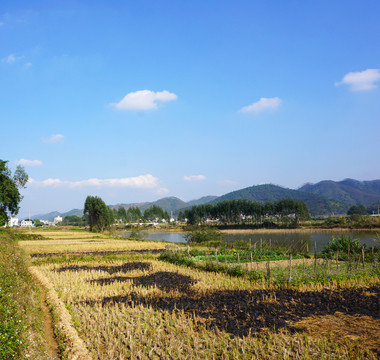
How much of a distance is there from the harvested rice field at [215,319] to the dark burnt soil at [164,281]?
2.1 inches

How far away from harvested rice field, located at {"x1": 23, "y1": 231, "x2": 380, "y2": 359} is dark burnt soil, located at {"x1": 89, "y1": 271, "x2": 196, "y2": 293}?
2.1 inches

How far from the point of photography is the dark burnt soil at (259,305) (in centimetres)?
944

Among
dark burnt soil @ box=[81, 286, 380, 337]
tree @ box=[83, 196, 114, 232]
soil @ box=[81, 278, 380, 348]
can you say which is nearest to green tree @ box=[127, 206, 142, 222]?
tree @ box=[83, 196, 114, 232]

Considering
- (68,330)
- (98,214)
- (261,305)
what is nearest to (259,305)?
(261,305)

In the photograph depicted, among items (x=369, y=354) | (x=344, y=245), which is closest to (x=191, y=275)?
(x=369, y=354)

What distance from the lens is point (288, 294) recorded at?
12695mm

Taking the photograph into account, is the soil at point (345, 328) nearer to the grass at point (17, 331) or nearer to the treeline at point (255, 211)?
the grass at point (17, 331)

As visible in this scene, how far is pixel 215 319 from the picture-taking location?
980cm

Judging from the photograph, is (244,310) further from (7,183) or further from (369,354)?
(7,183)

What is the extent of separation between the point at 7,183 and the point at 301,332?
6433 centimetres

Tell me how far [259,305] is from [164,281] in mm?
6643

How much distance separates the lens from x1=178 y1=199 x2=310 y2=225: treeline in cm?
10725

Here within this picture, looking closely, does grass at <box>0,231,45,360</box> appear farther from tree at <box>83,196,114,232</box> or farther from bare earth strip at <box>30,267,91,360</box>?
tree at <box>83,196,114,232</box>

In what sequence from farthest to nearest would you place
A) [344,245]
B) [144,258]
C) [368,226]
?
[368,226]
[144,258]
[344,245]
